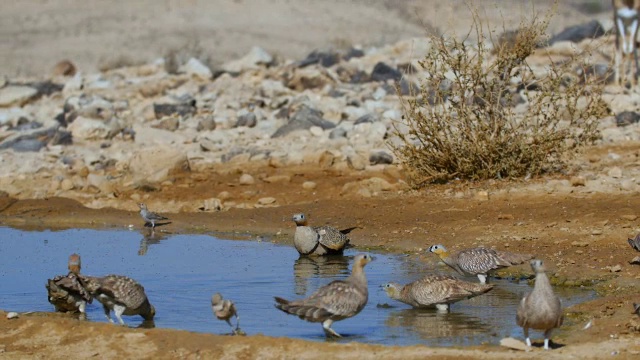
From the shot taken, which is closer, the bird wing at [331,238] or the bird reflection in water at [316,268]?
the bird reflection in water at [316,268]

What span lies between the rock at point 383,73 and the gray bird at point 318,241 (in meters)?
12.9

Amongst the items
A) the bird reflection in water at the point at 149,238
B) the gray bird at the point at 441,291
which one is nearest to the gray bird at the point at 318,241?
the bird reflection in water at the point at 149,238

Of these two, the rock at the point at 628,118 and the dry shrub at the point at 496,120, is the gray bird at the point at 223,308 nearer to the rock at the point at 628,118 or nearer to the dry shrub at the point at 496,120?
the dry shrub at the point at 496,120

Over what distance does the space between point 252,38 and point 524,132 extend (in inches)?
900

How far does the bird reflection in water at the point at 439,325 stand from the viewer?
A: 32.0ft

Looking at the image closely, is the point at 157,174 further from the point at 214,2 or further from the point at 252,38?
the point at 214,2

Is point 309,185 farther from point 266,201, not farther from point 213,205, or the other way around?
point 213,205

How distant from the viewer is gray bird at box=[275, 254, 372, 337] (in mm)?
9539

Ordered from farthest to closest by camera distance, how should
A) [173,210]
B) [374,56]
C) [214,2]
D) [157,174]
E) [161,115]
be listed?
[214,2]
[374,56]
[161,115]
[157,174]
[173,210]

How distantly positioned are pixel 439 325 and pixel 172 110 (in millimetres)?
→ 14877

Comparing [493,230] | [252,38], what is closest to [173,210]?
[493,230]

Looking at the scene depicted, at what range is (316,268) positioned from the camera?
531 inches

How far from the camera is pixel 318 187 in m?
18.1

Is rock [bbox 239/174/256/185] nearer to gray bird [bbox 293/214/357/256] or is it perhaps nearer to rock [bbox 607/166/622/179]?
gray bird [bbox 293/214/357/256]
